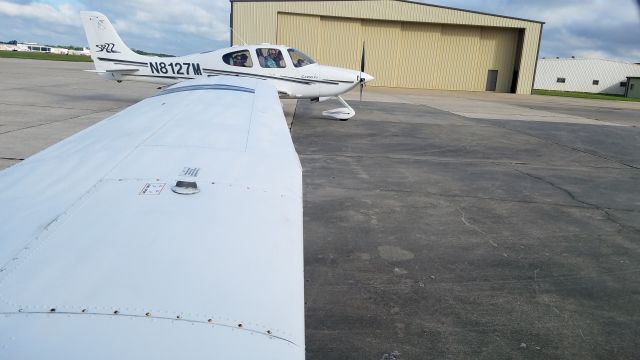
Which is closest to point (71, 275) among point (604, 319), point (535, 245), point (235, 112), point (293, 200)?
point (293, 200)

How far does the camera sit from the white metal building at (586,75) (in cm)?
5819

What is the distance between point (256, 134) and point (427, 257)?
2.33 m

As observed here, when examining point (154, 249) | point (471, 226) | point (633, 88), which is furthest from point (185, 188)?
point (633, 88)

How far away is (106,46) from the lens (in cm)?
1281

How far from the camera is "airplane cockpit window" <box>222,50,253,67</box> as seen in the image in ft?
39.2

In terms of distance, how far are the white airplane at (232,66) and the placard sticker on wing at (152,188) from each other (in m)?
10.5

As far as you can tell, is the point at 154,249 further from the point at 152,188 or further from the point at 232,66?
the point at 232,66

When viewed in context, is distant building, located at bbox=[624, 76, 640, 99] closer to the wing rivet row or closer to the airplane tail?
the airplane tail

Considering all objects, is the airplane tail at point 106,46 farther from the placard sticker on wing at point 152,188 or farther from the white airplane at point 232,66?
the placard sticker on wing at point 152,188

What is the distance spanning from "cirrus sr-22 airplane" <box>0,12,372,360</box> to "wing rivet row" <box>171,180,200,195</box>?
0.01m

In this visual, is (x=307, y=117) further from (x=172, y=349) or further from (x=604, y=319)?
(x=172, y=349)

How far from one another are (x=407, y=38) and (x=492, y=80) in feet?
26.7

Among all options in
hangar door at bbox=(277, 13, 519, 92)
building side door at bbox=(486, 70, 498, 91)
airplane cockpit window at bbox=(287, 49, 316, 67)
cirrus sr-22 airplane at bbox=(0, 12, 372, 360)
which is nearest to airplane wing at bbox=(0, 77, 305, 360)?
cirrus sr-22 airplane at bbox=(0, 12, 372, 360)

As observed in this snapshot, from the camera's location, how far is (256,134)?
2811mm
